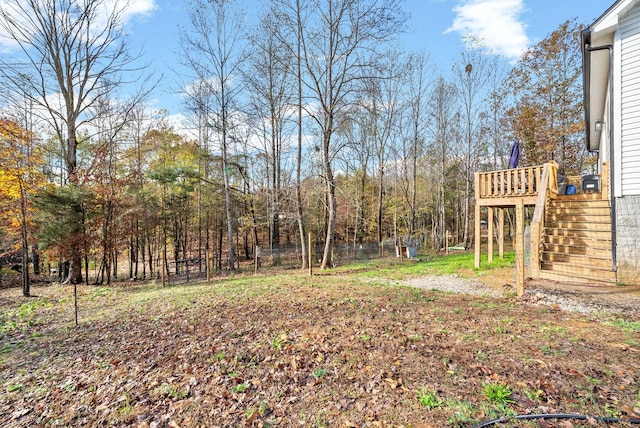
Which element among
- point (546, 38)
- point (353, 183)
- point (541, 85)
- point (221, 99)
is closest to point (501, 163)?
point (541, 85)

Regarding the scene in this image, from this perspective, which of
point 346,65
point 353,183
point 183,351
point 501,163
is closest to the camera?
point 183,351

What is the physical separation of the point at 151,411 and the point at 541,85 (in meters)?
21.4

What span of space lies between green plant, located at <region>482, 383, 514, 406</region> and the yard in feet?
0.04

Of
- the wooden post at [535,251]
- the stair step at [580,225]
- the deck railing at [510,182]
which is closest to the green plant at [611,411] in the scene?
the wooden post at [535,251]

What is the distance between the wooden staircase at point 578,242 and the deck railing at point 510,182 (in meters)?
0.90

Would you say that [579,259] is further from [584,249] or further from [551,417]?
[551,417]

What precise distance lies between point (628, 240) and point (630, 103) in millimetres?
3054

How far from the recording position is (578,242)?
7527 millimetres

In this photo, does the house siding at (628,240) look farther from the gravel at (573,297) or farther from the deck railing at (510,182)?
the deck railing at (510,182)

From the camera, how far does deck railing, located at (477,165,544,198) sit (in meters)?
8.73

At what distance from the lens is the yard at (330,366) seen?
2686mm

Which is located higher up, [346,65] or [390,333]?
[346,65]

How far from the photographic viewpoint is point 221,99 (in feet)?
52.1

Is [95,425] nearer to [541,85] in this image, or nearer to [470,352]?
[470,352]
